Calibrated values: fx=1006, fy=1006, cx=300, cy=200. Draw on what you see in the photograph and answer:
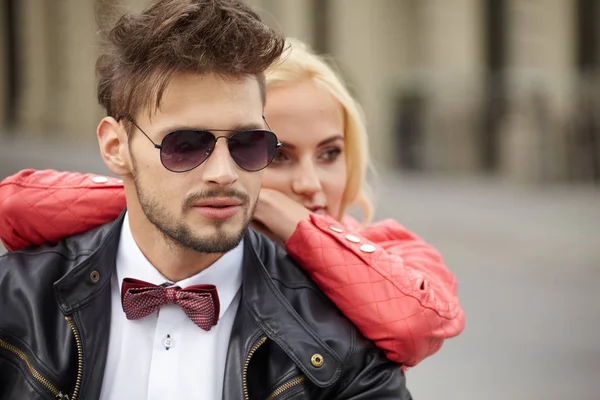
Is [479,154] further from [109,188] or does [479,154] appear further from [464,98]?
[109,188]

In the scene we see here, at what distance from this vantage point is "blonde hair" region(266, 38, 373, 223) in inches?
144

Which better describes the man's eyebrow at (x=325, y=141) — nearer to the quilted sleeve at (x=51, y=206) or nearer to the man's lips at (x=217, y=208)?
the quilted sleeve at (x=51, y=206)

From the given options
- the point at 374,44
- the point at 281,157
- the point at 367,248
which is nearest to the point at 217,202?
the point at 367,248

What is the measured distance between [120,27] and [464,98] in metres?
18.4

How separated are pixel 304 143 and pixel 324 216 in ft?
1.57

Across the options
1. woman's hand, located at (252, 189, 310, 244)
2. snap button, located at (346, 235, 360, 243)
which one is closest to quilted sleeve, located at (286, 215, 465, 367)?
snap button, located at (346, 235, 360, 243)

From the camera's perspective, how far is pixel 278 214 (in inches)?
132

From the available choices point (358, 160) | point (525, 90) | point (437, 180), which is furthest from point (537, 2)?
point (358, 160)

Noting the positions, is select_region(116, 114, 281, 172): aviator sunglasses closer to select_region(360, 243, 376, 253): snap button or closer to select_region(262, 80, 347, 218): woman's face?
select_region(360, 243, 376, 253): snap button

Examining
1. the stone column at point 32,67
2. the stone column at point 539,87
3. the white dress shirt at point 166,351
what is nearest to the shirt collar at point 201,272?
the white dress shirt at point 166,351

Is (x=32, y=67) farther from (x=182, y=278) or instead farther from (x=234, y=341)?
(x=234, y=341)

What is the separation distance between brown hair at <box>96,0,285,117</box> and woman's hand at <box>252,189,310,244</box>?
0.54 metres

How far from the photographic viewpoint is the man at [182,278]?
2.79 m

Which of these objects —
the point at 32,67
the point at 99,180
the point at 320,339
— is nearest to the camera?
the point at 320,339
